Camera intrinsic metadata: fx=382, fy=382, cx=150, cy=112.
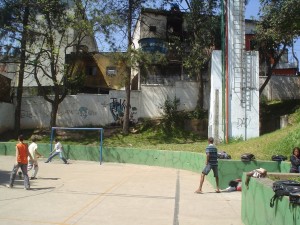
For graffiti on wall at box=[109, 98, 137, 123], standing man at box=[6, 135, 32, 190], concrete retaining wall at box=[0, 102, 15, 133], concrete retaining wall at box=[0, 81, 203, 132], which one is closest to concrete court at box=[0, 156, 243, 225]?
standing man at box=[6, 135, 32, 190]

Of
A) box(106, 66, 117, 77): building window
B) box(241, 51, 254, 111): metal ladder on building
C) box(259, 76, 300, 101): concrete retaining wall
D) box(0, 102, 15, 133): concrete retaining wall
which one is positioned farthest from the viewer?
box(106, 66, 117, 77): building window

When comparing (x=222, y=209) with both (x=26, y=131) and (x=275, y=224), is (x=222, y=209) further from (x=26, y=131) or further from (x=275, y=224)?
(x=26, y=131)

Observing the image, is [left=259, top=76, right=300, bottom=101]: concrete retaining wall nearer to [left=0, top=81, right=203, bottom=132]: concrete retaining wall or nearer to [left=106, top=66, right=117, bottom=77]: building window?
[left=0, top=81, right=203, bottom=132]: concrete retaining wall

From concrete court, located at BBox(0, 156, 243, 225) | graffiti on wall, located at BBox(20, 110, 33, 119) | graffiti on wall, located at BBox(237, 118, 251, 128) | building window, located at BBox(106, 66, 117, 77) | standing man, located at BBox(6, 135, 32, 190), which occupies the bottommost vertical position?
concrete court, located at BBox(0, 156, 243, 225)

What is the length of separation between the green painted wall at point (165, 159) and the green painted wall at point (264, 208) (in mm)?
4848

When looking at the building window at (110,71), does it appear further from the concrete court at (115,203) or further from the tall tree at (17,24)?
the concrete court at (115,203)

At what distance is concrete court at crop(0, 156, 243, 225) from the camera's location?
7879 millimetres

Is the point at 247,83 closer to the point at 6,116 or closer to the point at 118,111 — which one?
the point at 118,111

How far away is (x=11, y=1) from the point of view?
2880 cm

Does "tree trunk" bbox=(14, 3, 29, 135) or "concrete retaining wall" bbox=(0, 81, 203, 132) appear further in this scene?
"concrete retaining wall" bbox=(0, 81, 203, 132)

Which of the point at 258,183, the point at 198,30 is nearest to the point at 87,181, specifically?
the point at 258,183

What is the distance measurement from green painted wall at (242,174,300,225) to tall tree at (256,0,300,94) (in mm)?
19794

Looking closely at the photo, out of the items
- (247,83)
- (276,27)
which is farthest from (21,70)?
(276,27)

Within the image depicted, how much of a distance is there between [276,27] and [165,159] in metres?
13.0
